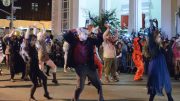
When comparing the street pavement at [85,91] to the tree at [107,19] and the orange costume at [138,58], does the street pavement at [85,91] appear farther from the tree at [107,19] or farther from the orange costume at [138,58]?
the tree at [107,19]

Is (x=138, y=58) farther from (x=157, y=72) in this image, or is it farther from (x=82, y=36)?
(x=82, y=36)

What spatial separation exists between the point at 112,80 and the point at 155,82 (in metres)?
7.16

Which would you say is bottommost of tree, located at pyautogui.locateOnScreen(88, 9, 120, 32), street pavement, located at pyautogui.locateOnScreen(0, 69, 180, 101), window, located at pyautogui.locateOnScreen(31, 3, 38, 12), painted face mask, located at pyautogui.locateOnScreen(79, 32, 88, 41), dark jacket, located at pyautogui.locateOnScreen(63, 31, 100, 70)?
street pavement, located at pyautogui.locateOnScreen(0, 69, 180, 101)

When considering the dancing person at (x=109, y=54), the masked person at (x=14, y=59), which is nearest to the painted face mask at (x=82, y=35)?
the dancing person at (x=109, y=54)

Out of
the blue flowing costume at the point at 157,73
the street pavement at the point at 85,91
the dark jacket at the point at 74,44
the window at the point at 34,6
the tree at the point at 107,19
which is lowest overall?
the street pavement at the point at 85,91

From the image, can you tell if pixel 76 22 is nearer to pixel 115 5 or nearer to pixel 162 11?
pixel 115 5

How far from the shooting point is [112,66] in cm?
1852

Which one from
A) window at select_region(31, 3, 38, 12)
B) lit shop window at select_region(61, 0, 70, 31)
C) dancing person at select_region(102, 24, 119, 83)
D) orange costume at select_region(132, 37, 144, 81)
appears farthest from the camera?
window at select_region(31, 3, 38, 12)

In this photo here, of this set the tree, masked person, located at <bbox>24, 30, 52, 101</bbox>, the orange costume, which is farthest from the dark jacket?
the tree

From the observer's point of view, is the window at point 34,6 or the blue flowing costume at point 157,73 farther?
the window at point 34,6

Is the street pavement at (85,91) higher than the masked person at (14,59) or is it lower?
lower

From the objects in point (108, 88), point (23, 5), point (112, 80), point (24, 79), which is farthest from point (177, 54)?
point (23, 5)

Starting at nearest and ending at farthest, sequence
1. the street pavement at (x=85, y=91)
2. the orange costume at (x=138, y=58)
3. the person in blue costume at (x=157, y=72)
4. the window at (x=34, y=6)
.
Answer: the person in blue costume at (x=157, y=72) < the street pavement at (x=85, y=91) < the orange costume at (x=138, y=58) < the window at (x=34, y=6)

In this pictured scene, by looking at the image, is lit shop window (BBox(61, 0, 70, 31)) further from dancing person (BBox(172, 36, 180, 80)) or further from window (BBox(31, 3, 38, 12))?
window (BBox(31, 3, 38, 12))
